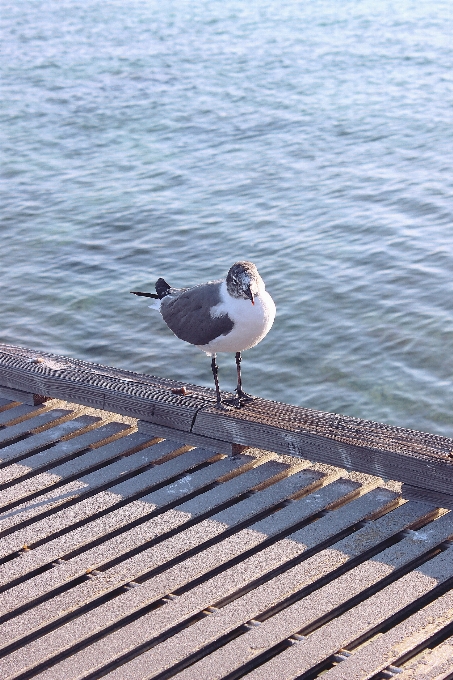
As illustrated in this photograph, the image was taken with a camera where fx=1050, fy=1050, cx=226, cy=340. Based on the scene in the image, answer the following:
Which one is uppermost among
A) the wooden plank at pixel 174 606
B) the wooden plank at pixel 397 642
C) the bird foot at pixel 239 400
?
the bird foot at pixel 239 400

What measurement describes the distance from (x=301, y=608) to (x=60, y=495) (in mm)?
1971

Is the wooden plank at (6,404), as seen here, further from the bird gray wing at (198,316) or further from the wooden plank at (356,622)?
the wooden plank at (356,622)

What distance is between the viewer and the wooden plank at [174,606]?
4.73 metres

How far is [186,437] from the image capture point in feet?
23.1

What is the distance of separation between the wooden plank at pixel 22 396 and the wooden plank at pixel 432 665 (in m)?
3.99

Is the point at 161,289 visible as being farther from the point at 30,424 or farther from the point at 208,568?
the point at 208,568

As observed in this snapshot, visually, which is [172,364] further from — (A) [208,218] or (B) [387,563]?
(B) [387,563]

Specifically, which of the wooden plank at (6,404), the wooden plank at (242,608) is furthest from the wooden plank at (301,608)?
the wooden plank at (6,404)

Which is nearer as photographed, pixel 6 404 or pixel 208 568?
pixel 208 568

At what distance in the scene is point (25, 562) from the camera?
566 cm

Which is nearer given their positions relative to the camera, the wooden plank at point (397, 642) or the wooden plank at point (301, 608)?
the wooden plank at point (397, 642)

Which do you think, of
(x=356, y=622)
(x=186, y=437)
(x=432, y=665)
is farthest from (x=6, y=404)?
(x=432, y=665)

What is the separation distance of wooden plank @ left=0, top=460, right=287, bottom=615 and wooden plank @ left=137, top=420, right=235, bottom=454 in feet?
1.52

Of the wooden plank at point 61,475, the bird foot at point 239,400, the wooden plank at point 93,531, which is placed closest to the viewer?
the wooden plank at point 93,531
